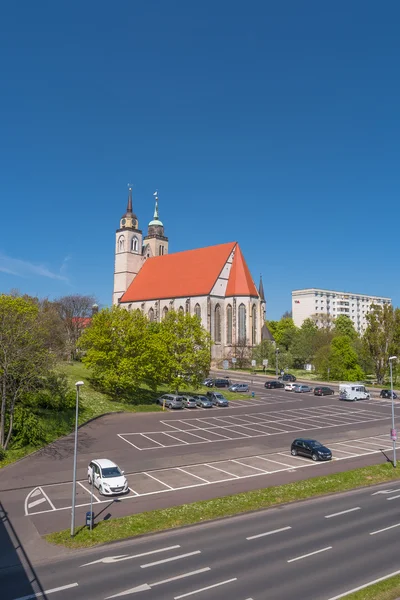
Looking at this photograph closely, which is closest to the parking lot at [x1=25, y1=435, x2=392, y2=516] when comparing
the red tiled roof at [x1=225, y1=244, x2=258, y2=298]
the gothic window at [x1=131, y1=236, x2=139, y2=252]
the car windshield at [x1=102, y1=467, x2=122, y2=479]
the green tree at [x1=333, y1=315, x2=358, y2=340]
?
the car windshield at [x1=102, y1=467, x2=122, y2=479]

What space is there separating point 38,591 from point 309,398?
48529 mm

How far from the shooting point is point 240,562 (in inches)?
557

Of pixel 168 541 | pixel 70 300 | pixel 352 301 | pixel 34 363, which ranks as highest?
pixel 352 301

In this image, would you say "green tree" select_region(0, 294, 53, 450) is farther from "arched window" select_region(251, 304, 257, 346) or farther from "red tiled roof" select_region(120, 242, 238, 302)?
"arched window" select_region(251, 304, 257, 346)

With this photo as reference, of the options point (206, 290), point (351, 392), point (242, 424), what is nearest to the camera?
point (242, 424)

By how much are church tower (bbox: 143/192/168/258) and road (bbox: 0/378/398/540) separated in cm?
6757

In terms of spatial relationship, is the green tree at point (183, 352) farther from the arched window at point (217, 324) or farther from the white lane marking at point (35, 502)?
the arched window at point (217, 324)

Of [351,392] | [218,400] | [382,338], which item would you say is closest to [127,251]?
[382,338]

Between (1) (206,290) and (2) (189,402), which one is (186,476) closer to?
(2) (189,402)

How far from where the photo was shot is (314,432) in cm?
3738

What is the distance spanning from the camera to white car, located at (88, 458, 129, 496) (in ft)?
70.6

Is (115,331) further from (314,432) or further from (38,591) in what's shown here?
(38,591)

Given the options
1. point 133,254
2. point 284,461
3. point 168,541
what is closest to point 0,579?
point 168,541

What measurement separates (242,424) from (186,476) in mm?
15953
